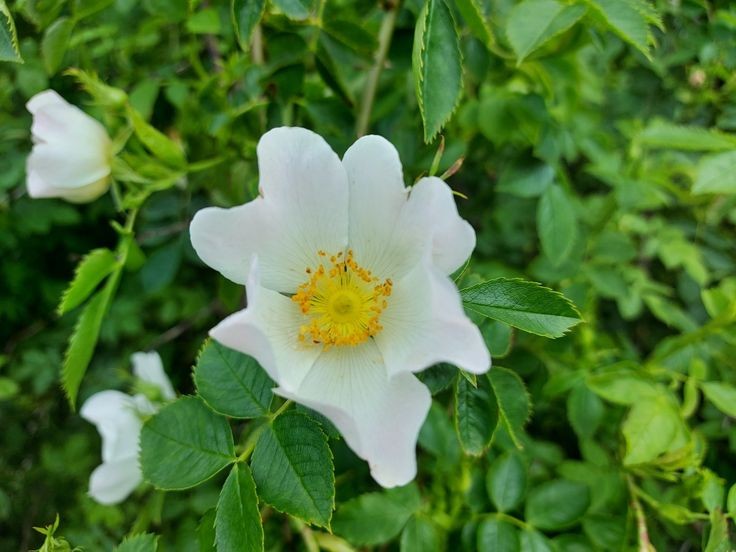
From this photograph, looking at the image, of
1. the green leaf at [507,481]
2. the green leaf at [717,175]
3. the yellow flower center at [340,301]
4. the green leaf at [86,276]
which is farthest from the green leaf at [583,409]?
the green leaf at [86,276]

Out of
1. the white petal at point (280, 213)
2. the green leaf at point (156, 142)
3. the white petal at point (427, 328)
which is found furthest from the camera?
the green leaf at point (156, 142)

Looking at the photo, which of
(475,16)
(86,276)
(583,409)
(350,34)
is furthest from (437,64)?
(583,409)

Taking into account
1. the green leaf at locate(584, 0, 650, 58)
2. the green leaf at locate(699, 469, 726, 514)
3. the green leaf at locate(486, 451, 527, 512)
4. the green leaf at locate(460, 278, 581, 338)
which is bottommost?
the green leaf at locate(486, 451, 527, 512)

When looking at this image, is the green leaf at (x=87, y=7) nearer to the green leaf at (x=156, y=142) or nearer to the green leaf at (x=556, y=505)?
the green leaf at (x=156, y=142)

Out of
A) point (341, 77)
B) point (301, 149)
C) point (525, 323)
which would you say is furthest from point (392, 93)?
point (525, 323)

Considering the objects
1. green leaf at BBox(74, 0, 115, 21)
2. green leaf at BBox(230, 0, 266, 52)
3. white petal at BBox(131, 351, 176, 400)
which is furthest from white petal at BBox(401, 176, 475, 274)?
white petal at BBox(131, 351, 176, 400)

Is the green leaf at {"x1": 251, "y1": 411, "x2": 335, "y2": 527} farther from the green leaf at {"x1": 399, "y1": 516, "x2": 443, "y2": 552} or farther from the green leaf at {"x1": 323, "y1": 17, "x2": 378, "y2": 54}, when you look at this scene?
the green leaf at {"x1": 323, "y1": 17, "x2": 378, "y2": 54}
